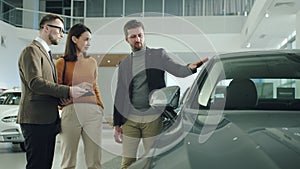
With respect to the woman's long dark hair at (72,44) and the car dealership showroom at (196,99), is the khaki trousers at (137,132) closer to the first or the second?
the car dealership showroom at (196,99)

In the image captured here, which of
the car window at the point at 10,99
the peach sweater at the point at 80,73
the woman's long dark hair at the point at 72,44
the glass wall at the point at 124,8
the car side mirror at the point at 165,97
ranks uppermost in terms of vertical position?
the glass wall at the point at 124,8

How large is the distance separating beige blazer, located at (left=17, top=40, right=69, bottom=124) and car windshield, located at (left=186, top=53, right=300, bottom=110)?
2.66ft

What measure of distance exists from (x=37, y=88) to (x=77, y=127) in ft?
1.27

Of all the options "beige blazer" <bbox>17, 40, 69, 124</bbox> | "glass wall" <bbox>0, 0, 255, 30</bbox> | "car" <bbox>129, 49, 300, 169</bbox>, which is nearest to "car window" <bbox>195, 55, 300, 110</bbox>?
"car" <bbox>129, 49, 300, 169</bbox>

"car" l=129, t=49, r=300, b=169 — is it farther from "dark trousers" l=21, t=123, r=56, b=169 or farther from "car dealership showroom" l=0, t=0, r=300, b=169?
"dark trousers" l=21, t=123, r=56, b=169

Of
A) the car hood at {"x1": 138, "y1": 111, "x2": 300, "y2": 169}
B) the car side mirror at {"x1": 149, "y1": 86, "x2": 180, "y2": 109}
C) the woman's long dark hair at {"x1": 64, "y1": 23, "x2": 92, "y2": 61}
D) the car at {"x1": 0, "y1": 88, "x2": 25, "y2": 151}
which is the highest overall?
the woman's long dark hair at {"x1": 64, "y1": 23, "x2": 92, "y2": 61}

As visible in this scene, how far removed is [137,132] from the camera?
2.06 metres

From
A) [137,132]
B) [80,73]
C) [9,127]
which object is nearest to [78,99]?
[80,73]

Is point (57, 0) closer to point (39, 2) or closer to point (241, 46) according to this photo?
point (39, 2)

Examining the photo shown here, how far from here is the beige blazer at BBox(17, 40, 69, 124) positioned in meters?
1.97

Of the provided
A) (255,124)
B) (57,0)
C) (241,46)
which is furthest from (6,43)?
(255,124)

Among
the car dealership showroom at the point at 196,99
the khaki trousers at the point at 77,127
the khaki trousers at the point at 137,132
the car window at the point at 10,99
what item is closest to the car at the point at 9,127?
the car window at the point at 10,99

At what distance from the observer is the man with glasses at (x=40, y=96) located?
1.98 metres

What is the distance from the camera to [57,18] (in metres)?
2.13
